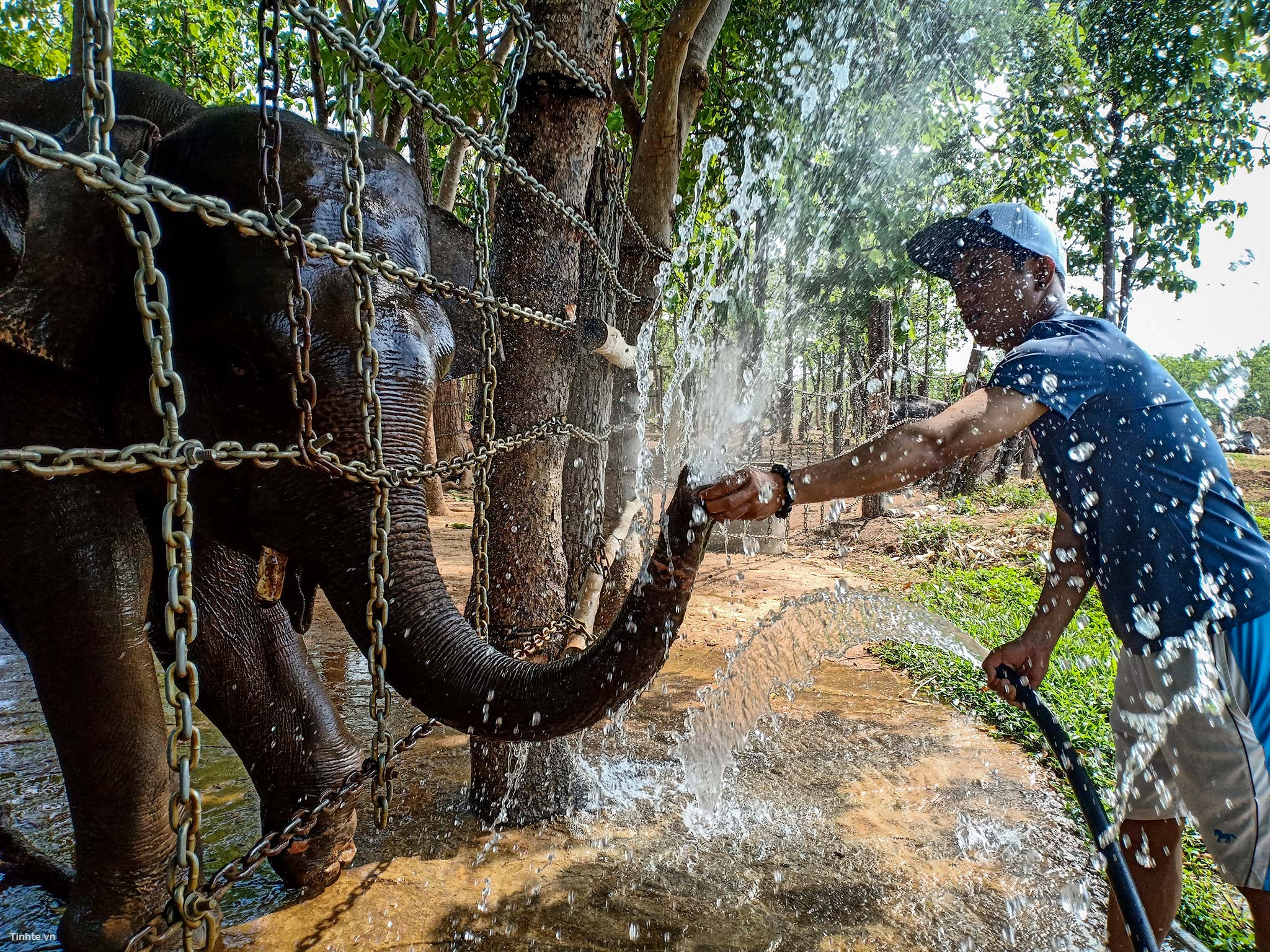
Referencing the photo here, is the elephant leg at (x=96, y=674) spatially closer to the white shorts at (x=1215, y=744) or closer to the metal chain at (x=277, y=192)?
the metal chain at (x=277, y=192)

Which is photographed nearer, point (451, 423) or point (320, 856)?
point (320, 856)

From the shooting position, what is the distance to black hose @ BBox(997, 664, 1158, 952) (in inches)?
75.3

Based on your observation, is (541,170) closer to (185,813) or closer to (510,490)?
(510,490)

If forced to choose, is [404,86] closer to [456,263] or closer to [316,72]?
[316,72]

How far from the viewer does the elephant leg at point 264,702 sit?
8.86 feet

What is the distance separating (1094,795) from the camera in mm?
2215

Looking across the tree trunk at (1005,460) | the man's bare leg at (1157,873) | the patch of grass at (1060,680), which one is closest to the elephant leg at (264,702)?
the man's bare leg at (1157,873)

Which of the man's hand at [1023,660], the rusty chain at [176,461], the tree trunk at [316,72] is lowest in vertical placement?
the man's hand at [1023,660]

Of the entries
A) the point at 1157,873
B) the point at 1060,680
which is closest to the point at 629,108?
the point at 1060,680

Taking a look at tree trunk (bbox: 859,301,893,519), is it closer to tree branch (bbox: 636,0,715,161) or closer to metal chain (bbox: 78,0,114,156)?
tree branch (bbox: 636,0,715,161)

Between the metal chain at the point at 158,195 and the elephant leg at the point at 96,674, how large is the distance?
4.15ft

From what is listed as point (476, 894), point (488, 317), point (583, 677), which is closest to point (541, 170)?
point (488, 317)

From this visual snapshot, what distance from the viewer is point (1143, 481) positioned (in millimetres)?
2117

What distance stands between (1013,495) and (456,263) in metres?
11.8
